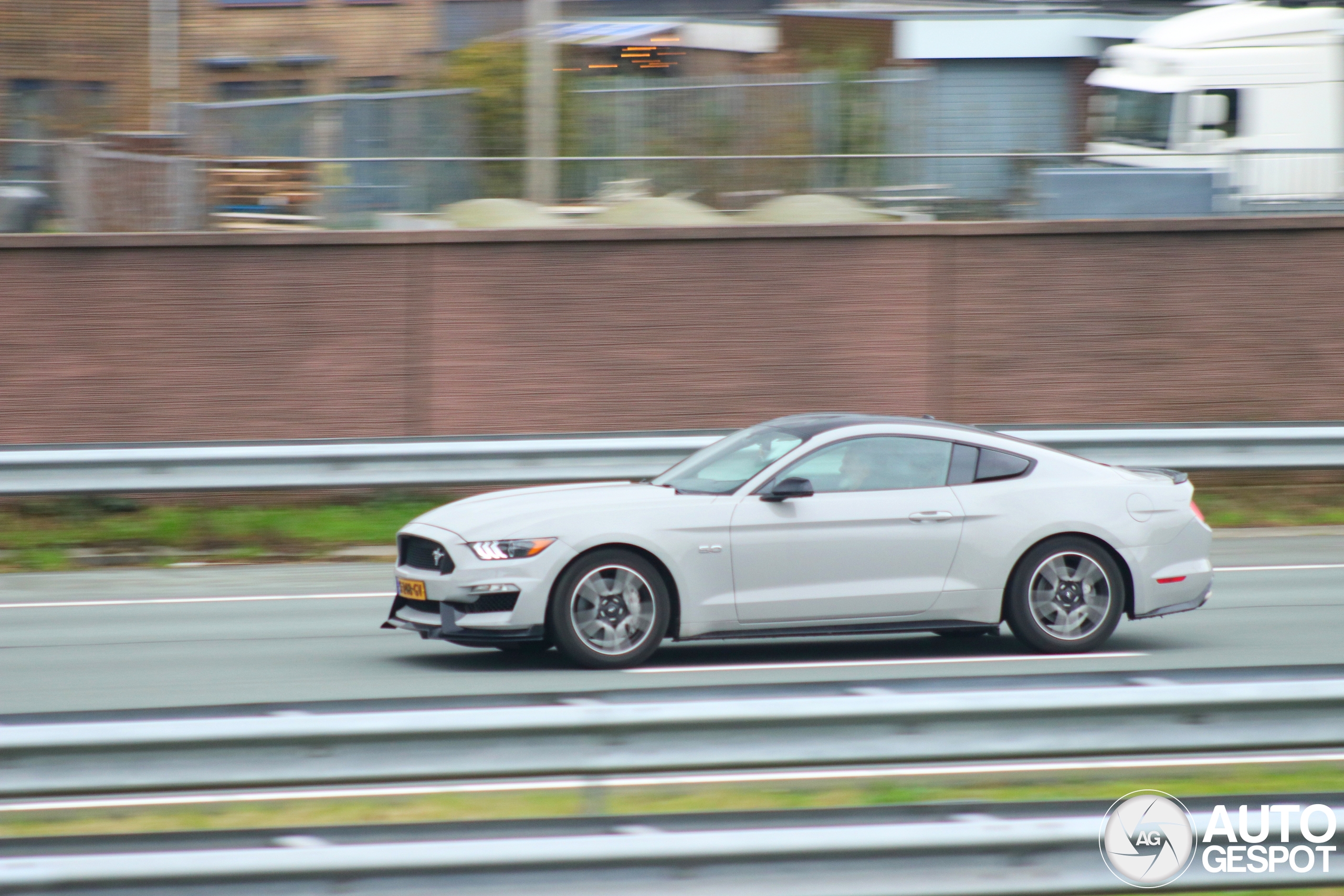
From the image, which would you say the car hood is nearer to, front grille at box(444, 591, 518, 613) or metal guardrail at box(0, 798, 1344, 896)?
front grille at box(444, 591, 518, 613)

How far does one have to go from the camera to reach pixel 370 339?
50.8 ft

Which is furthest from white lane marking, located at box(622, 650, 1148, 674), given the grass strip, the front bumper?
the grass strip

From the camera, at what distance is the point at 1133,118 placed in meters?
19.4

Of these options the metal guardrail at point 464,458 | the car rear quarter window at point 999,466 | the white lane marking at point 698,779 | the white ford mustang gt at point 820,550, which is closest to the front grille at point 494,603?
the white ford mustang gt at point 820,550

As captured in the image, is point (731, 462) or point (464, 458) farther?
point (464, 458)

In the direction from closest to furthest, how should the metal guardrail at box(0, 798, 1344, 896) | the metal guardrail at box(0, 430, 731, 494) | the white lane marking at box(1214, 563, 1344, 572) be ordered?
the metal guardrail at box(0, 798, 1344, 896), the white lane marking at box(1214, 563, 1344, 572), the metal guardrail at box(0, 430, 731, 494)

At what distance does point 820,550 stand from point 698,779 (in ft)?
7.41

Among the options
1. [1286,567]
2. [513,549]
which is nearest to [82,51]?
[1286,567]

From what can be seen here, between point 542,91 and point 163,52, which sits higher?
point 163,52

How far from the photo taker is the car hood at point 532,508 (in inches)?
310

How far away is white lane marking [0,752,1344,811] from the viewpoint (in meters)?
5.70

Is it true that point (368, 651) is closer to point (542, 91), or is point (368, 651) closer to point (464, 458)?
point (464, 458)

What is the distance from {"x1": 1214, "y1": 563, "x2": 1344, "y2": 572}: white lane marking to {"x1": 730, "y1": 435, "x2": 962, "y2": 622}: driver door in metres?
4.29

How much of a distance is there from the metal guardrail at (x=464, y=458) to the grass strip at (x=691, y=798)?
22.0 ft
